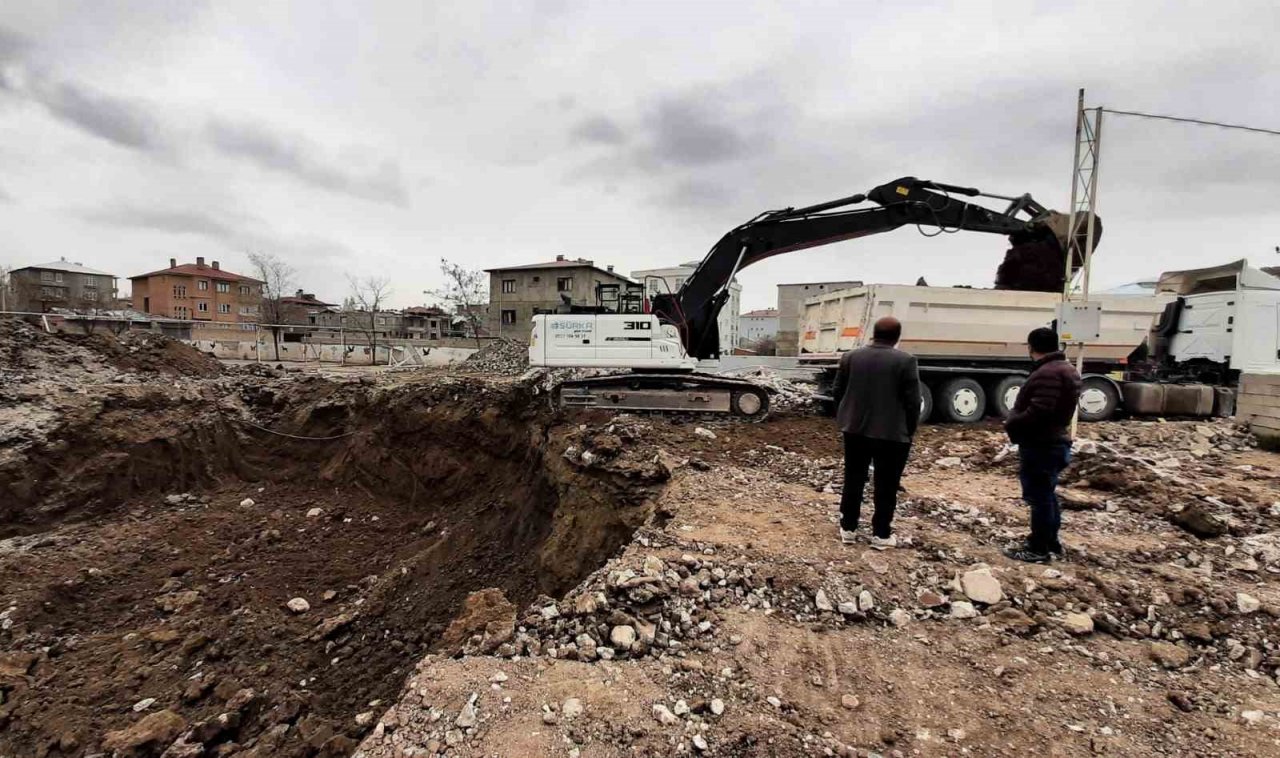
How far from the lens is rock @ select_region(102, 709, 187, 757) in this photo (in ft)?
11.8

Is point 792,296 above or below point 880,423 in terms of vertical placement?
above

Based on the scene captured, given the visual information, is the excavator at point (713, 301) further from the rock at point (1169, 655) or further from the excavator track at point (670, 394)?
the rock at point (1169, 655)

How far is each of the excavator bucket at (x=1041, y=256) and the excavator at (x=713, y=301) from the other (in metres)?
0.01

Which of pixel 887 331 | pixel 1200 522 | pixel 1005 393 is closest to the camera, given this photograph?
pixel 887 331

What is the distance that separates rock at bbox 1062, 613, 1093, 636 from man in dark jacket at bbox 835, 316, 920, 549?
1.04 m

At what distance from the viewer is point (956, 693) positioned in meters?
2.62

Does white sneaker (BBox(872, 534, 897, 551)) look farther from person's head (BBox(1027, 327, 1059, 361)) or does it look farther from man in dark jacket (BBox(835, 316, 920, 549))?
person's head (BBox(1027, 327, 1059, 361))

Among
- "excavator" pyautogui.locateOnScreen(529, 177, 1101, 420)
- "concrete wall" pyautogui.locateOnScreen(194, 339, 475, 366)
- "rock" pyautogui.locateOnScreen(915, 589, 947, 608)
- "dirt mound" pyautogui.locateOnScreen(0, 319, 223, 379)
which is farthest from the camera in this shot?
"concrete wall" pyautogui.locateOnScreen(194, 339, 475, 366)

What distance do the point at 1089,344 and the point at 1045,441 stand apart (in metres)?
6.97

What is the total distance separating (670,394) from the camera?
858 centimetres

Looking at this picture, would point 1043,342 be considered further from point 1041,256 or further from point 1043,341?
point 1041,256

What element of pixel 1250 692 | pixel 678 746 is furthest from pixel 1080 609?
pixel 678 746

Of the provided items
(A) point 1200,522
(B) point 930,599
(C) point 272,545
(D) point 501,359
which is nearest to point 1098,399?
(A) point 1200,522

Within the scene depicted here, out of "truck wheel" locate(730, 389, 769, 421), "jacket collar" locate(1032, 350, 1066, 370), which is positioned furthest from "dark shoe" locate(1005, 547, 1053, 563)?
"truck wheel" locate(730, 389, 769, 421)
